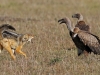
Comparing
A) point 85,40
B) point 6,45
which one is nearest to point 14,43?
point 6,45

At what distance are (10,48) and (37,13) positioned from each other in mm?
12774

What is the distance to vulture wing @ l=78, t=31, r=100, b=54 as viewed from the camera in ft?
32.0

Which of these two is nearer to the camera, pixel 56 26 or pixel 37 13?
pixel 56 26

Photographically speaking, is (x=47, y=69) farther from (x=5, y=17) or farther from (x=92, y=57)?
(x=5, y=17)

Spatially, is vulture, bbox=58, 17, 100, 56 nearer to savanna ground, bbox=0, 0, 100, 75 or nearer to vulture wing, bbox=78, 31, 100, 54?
vulture wing, bbox=78, 31, 100, 54

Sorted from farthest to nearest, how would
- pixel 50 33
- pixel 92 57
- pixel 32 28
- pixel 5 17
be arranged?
pixel 5 17 → pixel 32 28 → pixel 50 33 → pixel 92 57

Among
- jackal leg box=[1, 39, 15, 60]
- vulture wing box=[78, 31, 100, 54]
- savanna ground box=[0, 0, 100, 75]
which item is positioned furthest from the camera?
vulture wing box=[78, 31, 100, 54]

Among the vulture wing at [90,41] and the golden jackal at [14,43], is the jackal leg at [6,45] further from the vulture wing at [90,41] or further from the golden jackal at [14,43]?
the vulture wing at [90,41]

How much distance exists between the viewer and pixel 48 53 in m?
10.1

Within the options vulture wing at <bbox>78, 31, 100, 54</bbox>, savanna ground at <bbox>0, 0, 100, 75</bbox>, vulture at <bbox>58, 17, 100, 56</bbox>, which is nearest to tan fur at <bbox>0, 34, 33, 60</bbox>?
savanna ground at <bbox>0, 0, 100, 75</bbox>

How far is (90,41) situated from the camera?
980cm

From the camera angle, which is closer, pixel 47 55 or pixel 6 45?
pixel 6 45

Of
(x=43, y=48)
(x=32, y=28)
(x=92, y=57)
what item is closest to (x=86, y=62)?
(x=92, y=57)

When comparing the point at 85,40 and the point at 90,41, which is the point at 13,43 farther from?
the point at 90,41
